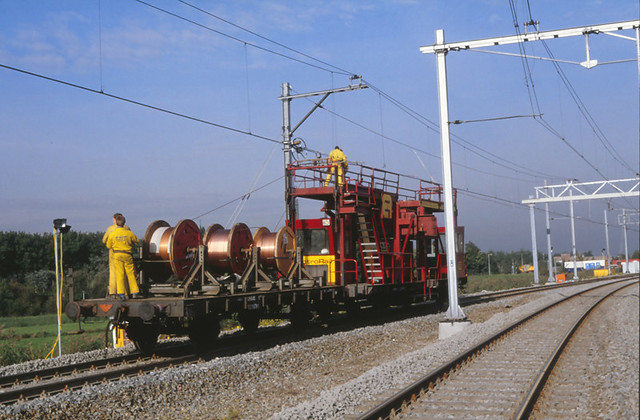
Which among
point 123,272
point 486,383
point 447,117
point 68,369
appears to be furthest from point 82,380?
point 447,117

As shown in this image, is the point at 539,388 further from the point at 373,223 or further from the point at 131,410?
the point at 373,223

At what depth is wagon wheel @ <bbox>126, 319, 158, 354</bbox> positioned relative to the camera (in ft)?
41.6

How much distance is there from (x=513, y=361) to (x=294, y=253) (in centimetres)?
691

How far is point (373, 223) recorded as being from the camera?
62.7ft

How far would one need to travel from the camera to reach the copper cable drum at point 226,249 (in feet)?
45.8

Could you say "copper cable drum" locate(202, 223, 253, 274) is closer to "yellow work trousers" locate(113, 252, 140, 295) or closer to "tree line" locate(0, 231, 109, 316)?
"yellow work trousers" locate(113, 252, 140, 295)

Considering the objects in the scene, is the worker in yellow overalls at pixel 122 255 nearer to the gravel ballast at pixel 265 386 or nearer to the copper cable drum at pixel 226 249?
the copper cable drum at pixel 226 249

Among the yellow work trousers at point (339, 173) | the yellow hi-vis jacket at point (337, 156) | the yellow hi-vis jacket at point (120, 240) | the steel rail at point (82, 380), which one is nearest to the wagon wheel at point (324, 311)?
the yellow work trousers at point (339, 173)

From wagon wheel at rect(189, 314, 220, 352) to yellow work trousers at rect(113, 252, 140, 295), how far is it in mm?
1404

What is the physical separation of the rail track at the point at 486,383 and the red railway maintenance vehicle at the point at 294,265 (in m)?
4.76

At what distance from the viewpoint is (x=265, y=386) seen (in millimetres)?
9789

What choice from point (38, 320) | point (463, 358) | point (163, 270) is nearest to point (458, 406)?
point (463, 358)

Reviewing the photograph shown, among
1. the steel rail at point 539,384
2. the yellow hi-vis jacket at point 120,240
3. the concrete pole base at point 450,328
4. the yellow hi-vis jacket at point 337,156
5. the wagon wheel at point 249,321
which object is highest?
the yellow hi-vis jacket at point 337,156

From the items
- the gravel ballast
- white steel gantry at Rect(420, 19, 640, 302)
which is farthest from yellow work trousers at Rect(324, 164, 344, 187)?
the gravel ballast
